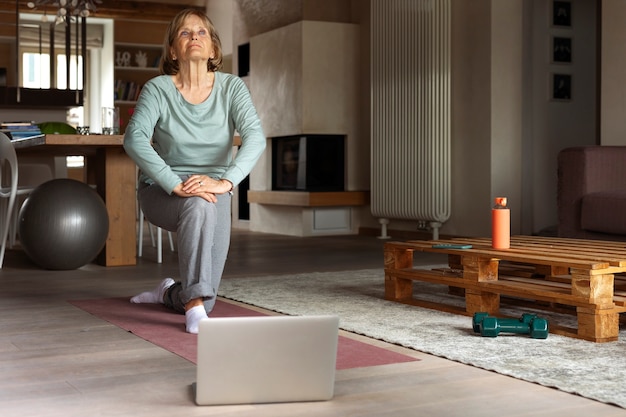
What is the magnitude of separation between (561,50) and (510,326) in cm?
424

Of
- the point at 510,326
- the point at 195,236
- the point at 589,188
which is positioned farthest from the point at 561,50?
the point at 195,236

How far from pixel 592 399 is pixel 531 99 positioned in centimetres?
468

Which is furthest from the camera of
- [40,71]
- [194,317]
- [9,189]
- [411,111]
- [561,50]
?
[40,71]

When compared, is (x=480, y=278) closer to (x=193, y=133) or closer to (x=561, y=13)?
(x=193, y=133)

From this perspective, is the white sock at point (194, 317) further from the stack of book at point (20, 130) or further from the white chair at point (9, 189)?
the stack of book at point (20, 130)

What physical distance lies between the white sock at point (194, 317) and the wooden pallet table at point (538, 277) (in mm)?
864

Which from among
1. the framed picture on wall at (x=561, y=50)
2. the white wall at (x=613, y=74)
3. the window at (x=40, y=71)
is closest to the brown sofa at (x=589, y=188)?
the white wall at (x=613, y=74)

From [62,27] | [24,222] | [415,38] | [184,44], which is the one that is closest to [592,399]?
[184,44]

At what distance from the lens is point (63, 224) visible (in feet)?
15.4

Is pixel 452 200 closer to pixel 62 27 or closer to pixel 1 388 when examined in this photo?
pixel 1 388

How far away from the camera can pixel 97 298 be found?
3.76m

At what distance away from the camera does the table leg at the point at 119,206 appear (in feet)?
16.8

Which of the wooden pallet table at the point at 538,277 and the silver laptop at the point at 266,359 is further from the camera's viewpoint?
the wooden pallet table at the point at 538,277

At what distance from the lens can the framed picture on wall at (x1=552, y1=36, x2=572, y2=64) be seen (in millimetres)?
6504
